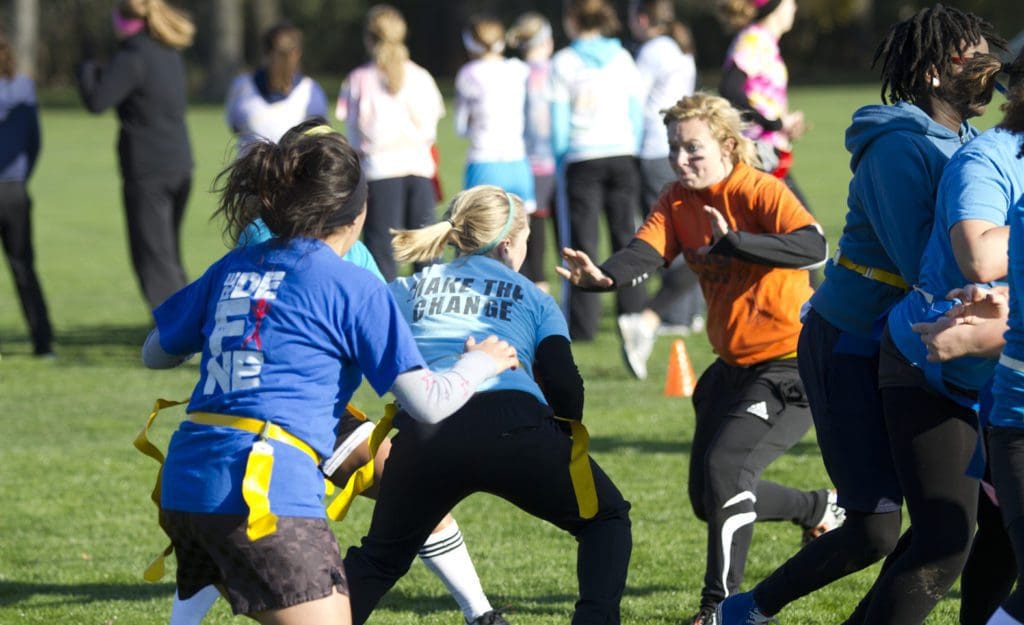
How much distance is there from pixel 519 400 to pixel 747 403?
1.25 m

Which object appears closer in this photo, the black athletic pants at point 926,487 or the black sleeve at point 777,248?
the black athletic pants at point 926,487

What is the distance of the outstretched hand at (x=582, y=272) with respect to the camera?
5.10 m

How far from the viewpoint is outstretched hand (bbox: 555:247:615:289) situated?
16.7 feet

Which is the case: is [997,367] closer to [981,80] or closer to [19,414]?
[981,80]

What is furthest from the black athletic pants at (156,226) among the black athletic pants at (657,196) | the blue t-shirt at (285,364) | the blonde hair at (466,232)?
the blue t-shirt at (285,364)

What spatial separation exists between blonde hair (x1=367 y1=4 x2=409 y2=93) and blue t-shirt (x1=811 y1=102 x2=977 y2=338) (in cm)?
715

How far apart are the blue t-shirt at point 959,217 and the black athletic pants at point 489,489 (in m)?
0.96

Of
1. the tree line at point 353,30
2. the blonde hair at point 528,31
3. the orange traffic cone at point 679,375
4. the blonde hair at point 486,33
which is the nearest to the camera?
the orange traffic cone at point 679,375

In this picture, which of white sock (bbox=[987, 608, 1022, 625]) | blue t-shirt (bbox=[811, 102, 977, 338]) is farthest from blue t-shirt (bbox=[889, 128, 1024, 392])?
white sock (bbox=[987, 608, 1022, 625])

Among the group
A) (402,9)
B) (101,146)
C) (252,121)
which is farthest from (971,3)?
(252,121)

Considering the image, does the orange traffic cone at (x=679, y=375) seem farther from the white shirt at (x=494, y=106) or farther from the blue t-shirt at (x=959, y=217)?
the blue t-shirt at (x=959, y=217)

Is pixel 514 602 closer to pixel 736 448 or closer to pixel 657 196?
pixel 736 448

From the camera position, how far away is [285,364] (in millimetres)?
3596

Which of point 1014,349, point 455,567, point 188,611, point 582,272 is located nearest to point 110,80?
point 582,272
